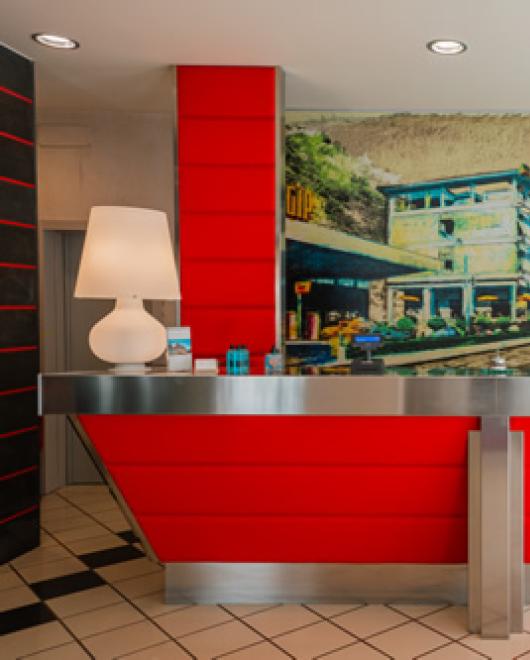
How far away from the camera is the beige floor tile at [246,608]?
121 inches

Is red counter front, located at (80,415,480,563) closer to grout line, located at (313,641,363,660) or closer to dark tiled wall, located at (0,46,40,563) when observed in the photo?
grout line, located at (313,641,363,660)

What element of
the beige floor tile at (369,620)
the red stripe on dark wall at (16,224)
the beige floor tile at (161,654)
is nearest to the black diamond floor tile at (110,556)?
the beige floor tile at (161,654)

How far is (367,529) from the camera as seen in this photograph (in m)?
3.01

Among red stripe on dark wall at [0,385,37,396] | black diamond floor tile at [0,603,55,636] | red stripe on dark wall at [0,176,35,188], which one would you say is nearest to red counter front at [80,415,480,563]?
black diamond floor tile at [0,603,55,636]

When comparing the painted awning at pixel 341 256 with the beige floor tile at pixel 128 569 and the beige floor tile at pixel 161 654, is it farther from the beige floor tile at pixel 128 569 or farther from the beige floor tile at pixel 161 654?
the beige floor tile at pixel 161 654

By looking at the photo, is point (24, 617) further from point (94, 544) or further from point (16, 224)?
point (16, 224)

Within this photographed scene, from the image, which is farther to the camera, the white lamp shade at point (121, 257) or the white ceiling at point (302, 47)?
the white ceiling at point (302, 47)

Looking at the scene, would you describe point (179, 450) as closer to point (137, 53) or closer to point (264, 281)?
point (264, 281)

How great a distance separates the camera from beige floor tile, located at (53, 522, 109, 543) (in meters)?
4.24

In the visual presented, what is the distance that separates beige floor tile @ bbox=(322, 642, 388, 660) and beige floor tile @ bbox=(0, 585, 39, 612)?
1.60 m

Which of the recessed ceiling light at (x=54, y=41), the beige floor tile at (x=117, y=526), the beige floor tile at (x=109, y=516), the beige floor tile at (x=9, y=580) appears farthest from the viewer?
the beige floor tile at (x=109, y=516)

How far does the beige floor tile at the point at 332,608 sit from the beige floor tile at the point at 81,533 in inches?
72.4

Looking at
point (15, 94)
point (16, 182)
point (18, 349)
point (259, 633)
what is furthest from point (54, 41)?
point (259, 633)

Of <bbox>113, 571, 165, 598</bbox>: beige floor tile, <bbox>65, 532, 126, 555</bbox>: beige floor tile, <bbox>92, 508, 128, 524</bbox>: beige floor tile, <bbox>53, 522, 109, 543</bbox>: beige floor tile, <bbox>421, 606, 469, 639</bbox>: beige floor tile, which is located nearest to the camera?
<bbox>421, 606, 469, 639</bbox>: beige floor tile
